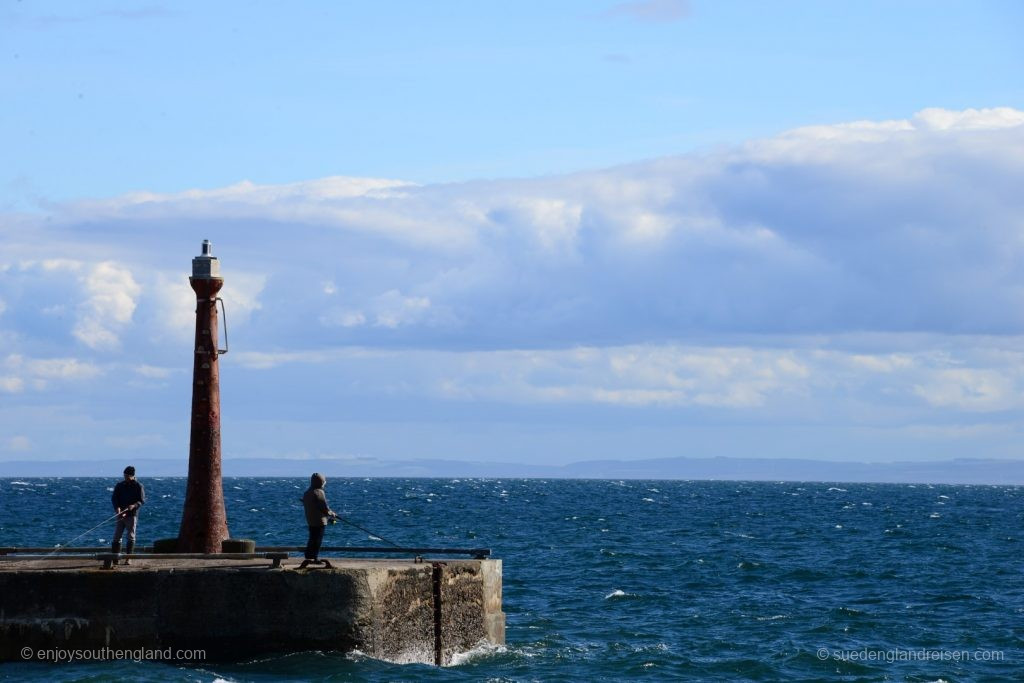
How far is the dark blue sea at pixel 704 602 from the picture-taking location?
19734mm

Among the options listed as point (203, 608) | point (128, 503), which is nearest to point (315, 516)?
point (203, 608)

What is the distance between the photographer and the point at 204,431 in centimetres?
1994

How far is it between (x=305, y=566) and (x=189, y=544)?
3.00 meters

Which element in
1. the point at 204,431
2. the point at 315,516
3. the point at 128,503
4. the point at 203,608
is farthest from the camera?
the point at 204,431

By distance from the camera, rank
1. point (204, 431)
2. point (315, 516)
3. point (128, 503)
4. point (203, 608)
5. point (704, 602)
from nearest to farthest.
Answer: point (203, 608)
point (315, 516)
point (128, 503)
point (204, 431)
point (704, 602)

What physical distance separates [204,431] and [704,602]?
13414 mm

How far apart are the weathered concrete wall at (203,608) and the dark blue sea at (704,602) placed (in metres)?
0.27

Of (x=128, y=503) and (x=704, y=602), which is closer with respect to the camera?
(x=128, y=503)

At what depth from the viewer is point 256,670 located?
16828 millimetres

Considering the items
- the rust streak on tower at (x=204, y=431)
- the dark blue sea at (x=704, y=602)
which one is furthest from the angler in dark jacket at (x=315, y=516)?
the rust streak on tower at (x=204, y=431)

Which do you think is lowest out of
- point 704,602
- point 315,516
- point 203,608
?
point 704,602

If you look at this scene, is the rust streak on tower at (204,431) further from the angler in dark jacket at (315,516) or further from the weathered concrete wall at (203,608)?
the angler in dark jacket at (315,516)

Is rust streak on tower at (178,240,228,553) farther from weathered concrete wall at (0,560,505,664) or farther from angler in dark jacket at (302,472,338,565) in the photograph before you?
angler in dark jacket at (302,472,338,565)

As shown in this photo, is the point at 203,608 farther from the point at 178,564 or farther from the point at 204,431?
the point at 204,431
